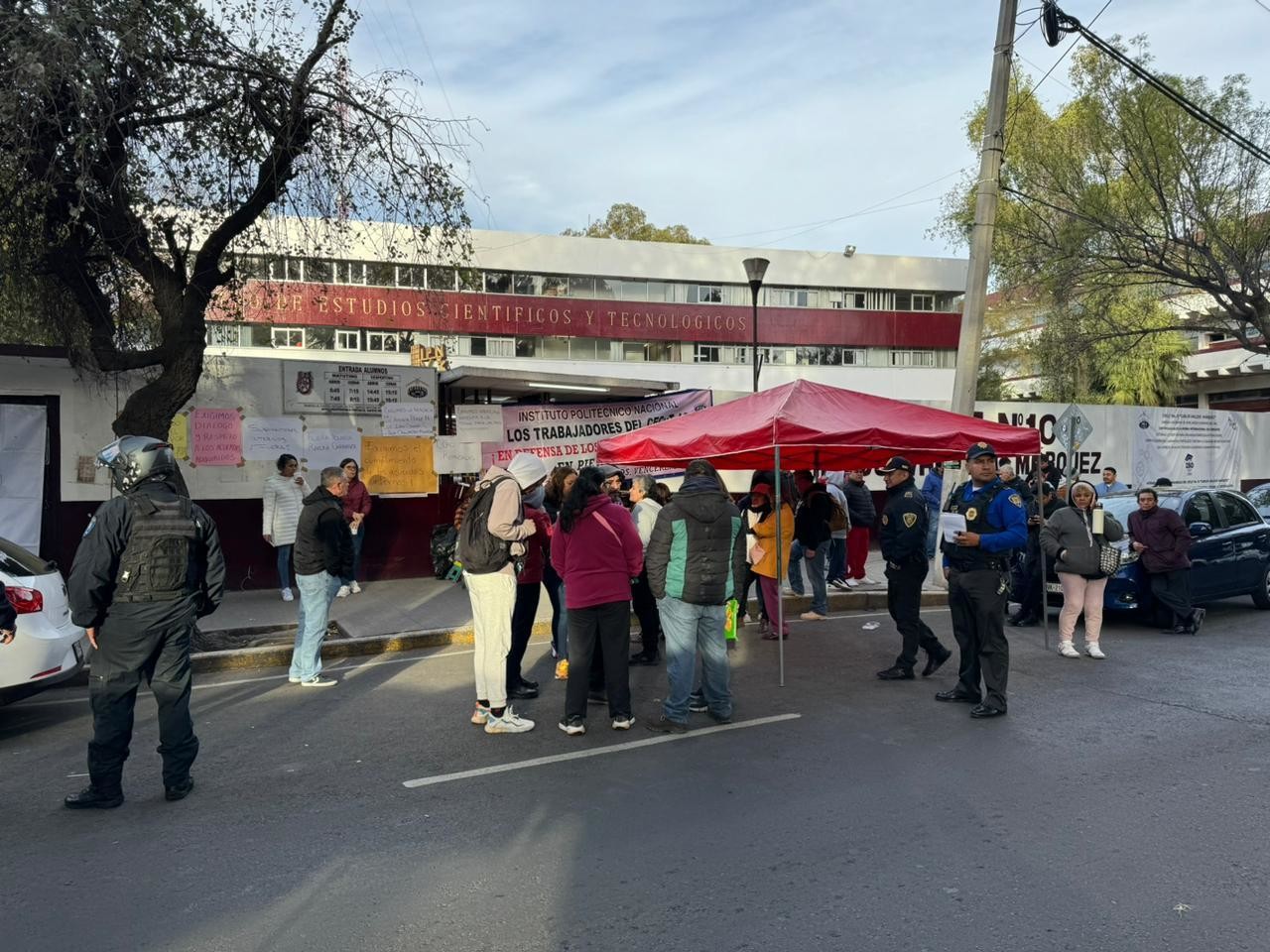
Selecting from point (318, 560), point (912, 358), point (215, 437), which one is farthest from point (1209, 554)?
point (912, 358)

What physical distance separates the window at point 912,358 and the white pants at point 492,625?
4105cm

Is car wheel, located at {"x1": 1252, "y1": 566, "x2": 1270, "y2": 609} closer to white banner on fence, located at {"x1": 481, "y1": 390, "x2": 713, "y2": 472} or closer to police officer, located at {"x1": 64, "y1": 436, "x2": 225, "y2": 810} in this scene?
white banner on fence, located at {"x1": 481, "y1": 390, "x2": 713, "y2": 472}

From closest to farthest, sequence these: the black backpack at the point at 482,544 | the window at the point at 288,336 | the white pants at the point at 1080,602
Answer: the black backpack at the point at 482,544, the white pants at the point at 1080,602, the window at the point at 288,336

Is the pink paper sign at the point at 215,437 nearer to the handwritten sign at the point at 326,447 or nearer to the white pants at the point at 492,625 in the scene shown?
the handwritten sign at the point at 326,447

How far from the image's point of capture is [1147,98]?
20.6 m

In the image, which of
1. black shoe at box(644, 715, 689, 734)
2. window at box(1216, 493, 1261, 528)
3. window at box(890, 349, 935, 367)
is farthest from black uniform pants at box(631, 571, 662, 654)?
window at box(890, 349, 935, 367)

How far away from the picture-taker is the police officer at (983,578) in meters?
6.79

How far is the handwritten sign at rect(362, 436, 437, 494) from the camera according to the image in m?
13.0

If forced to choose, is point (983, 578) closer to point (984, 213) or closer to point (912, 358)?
point (984, 213)

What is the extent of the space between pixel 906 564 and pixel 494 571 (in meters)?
3.75

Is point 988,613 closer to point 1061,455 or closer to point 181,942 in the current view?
point 181,942

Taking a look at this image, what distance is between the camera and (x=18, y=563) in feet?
22.3

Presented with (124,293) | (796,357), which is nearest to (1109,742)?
(124,293)

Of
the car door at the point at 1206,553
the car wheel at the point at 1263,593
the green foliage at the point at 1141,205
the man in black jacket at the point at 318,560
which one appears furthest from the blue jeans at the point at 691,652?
the green foliage at the point at 1141,205
